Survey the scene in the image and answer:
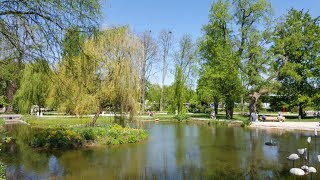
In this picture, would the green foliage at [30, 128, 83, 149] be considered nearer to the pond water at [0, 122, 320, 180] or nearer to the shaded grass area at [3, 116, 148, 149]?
the shaded grass area at [3, 116, 148, 149]

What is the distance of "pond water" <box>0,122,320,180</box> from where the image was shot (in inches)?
561

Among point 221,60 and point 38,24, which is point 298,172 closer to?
point 38,24

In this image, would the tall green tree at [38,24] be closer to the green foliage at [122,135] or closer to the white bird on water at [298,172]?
the white bird on water at [298,172]

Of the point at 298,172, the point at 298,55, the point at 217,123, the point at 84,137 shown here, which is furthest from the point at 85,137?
the point at 298,55

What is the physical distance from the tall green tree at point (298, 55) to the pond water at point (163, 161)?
20600mm

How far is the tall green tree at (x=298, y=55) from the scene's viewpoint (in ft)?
136

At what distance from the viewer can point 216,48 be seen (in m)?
43.4

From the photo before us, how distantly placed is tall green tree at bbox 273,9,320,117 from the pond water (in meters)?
20.6

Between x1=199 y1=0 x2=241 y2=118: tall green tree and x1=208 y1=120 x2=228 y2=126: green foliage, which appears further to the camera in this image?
x1=199 y1=0 x2=241 y2=118: tall green tree

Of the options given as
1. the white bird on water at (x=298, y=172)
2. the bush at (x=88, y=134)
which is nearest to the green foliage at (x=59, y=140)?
the bush at (x=88, y=134)

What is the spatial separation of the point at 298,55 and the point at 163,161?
102ft

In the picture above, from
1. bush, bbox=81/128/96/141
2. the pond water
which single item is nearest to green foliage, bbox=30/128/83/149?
bush, bbox=81/128/96/141

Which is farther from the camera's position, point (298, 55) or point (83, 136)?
point (298, 55)

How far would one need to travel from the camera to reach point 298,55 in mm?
42250
